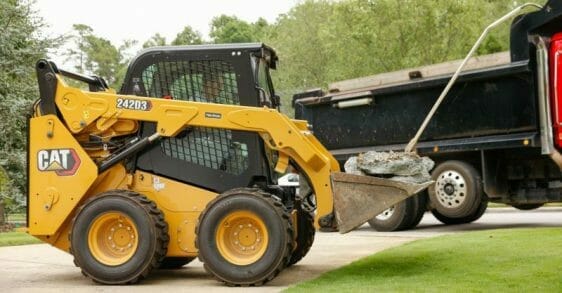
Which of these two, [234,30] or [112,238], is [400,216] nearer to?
[112,238]

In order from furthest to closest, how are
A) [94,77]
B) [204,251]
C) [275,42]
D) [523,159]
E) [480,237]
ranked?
[275,42]
[523,159]
[480,237]
[94,77]
[204,251]

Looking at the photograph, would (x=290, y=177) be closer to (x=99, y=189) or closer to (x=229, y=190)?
(x=229, y=190)

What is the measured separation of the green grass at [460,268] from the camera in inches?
310

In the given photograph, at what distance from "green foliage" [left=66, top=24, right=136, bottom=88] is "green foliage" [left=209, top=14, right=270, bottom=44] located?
7.64 metres

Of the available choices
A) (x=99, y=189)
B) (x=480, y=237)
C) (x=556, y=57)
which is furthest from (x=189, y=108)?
(x=480, y=237)

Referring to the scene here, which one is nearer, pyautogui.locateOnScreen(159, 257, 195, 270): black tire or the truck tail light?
the truck tail light

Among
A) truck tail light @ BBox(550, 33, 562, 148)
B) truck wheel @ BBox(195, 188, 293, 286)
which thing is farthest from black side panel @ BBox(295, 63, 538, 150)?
truck wheel @ BBox(195, 188, 293, 286)

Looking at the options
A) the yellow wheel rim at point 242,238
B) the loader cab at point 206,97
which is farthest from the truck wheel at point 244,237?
the loader cab at point 206,97

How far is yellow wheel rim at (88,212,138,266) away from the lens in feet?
29.7

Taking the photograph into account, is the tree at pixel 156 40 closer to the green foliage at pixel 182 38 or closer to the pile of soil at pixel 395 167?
the green foliage at pixel 182 38

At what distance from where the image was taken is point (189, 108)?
9203mm

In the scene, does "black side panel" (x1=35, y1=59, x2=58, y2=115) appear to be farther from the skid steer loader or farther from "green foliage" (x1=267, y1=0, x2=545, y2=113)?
"green foliage" (x1=267, y1=0, x2=545, y2=113)

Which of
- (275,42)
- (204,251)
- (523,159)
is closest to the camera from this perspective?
(204,251)

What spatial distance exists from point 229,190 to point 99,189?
146 cm
